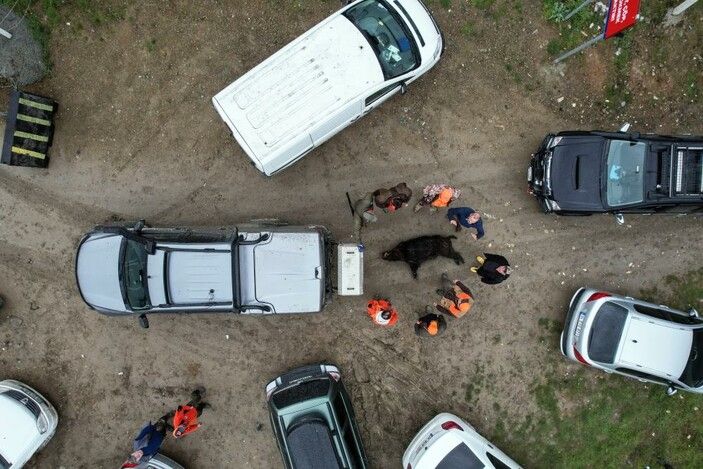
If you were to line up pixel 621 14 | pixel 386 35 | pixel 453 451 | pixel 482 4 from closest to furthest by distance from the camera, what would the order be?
1. pixel 621 14
2. pixel 386 35
3. pixel 453 451
4. pixel 482 4

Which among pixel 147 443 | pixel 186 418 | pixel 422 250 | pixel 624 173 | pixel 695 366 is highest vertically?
pixel 624 173

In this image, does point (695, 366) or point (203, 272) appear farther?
point (695, 366)

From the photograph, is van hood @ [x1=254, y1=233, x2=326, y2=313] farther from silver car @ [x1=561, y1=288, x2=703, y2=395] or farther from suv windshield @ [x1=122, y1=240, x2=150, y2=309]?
silver car @ [x1=561, y1=288, x2=703, y2=395]

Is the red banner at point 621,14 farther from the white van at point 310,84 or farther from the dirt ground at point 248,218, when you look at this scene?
the white van at point 310,84

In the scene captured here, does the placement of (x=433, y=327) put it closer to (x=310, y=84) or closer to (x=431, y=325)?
(x=431, y=325)

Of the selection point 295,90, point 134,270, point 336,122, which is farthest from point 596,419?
point 134,270

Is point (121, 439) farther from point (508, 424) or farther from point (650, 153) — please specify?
point (650, 153)

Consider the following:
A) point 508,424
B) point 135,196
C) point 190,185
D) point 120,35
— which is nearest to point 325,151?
point 190,185
